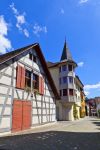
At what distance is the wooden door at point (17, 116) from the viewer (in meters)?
13.4

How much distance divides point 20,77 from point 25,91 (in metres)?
1.39

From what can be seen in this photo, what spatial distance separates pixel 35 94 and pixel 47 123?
4.00 metres

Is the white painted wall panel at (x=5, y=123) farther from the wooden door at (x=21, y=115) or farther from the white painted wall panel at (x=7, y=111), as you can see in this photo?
the wooden door at (x=21, y=115)

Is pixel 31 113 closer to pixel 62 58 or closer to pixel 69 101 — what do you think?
pixel 69 101

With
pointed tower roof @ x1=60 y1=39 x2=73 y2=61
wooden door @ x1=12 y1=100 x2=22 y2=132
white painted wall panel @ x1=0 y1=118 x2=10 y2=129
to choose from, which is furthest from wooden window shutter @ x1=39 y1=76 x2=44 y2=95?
pointed tower roof @ x1=60 y1=39 x2=73 y2=61

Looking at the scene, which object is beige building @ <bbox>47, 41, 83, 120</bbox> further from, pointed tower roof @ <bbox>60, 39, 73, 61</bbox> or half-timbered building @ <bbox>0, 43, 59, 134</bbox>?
half-timbered building @ <bbox>0, 43, 59, 134</bbox>

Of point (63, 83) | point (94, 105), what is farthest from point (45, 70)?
point (94, 105)

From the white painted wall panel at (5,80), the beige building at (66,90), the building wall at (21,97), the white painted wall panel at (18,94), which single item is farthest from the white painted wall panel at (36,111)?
the beige building at (66,90)

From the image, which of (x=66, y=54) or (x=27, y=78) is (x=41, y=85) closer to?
(x=27, y=78)

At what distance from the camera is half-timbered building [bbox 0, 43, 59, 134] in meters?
12.8

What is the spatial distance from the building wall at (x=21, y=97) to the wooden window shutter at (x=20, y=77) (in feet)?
0.91

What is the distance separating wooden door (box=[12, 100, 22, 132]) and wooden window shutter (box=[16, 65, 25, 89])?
1269mm

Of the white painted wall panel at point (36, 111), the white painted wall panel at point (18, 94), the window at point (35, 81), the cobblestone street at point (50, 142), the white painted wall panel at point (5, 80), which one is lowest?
the cobblestone street at point (50, 142)

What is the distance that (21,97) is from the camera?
14688 millimetres
